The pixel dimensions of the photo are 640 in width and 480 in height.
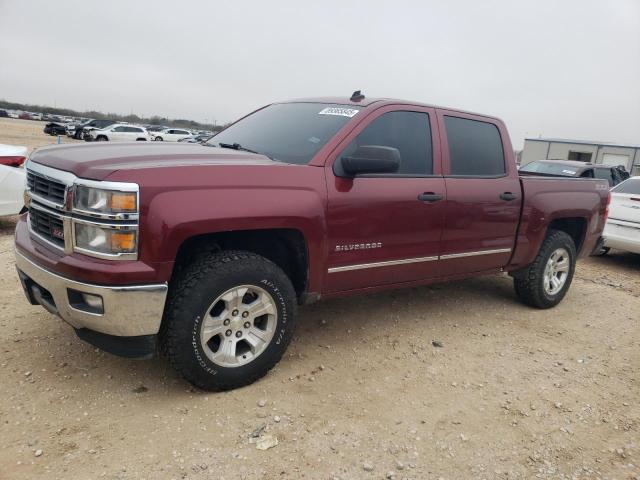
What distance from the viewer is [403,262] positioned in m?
3.84

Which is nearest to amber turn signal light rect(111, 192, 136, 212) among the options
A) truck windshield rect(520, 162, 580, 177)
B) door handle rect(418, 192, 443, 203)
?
door handle rect(418, 192, 443, 203)

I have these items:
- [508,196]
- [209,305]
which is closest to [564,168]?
[508,196]

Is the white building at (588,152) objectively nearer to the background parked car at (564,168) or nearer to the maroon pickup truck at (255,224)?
the background parked car at (564,168)

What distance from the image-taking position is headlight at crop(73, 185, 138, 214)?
256cm

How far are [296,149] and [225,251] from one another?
95cm

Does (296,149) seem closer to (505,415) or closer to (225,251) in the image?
(225,251)

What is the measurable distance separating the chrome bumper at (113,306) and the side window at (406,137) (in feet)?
5.96

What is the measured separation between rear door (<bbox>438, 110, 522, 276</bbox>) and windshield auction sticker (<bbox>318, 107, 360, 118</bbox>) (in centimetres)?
87

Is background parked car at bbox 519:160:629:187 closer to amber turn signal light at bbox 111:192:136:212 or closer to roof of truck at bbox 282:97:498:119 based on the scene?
roof of truck at bbox 282:97:498:119

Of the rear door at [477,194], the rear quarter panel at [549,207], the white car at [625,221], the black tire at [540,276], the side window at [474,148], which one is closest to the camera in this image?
the rear door at [477,194]

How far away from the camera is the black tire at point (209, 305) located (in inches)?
112

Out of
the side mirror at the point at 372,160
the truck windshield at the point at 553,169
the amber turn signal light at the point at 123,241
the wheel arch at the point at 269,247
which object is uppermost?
the side mirror at the point at 372,160

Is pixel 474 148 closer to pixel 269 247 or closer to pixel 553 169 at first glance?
pixel 269 247

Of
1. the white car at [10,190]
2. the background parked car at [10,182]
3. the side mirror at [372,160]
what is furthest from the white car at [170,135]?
the side mirror at [372,160]
